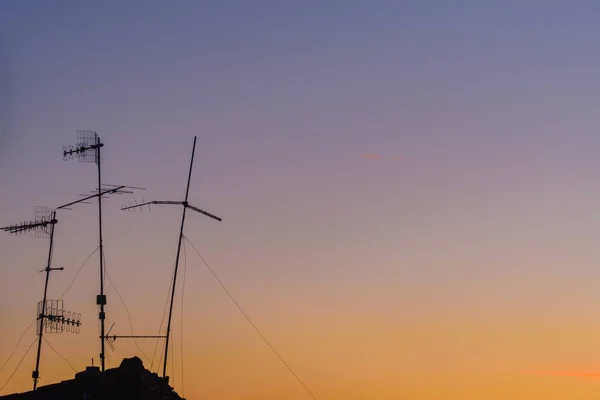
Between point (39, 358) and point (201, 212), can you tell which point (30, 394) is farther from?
point (201, 212)

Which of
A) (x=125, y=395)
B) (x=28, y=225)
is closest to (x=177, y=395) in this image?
(x=125, y=395)

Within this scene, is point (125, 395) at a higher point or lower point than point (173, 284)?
lower

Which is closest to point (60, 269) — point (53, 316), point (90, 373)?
point (53, 316)

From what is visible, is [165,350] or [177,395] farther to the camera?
[177,395]

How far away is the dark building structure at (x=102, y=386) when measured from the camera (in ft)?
337

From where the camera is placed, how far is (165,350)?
102 m

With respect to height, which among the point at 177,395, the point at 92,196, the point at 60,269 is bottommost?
the point at 177,395

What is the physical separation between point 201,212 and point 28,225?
17.1m

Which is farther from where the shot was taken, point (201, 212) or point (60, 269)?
point (60, 269)

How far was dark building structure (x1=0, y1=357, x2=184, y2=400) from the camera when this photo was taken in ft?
337

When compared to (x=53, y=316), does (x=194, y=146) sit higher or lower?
higher

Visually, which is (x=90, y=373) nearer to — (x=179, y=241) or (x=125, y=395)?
(x=125, y=395)

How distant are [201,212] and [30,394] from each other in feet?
61.3

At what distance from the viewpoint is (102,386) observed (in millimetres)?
103125
